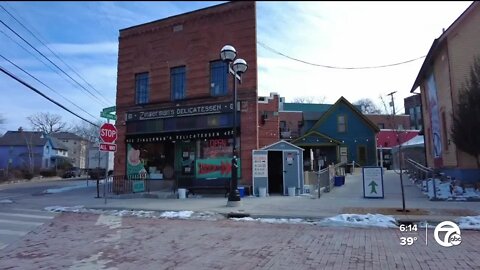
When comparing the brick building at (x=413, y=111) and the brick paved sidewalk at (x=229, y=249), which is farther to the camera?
the brick building at (x=413, y=111)

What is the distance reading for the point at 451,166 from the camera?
1964 cm

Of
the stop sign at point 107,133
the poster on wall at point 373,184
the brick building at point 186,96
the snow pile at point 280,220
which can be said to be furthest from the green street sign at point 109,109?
the poster on wall at point 373,184

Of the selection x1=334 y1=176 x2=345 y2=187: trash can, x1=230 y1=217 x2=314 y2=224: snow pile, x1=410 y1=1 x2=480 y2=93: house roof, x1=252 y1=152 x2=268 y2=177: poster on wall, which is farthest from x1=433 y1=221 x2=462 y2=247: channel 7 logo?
x1=334 y1=176 x2=345 y2=187: trash can

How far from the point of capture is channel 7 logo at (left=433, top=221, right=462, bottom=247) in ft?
27.2

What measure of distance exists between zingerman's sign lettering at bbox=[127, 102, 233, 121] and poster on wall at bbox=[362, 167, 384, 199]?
281 inches

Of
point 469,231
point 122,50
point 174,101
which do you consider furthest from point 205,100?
point 469,231

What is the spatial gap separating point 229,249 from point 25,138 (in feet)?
230

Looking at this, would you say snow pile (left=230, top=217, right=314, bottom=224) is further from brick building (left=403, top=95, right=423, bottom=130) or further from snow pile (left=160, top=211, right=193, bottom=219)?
brick building (left=403, top=95, right=423, bottom=130)

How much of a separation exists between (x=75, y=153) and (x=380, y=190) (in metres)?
92.9

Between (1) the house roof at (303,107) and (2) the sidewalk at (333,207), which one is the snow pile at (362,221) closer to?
(2) the sidewalk at (333,207)

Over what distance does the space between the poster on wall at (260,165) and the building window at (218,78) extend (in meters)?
3.86

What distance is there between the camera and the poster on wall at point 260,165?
1847 centimetres

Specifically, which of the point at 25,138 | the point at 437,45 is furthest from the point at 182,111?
the point at 25,138

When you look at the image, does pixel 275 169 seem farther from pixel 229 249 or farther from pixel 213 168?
pixel 229 249
